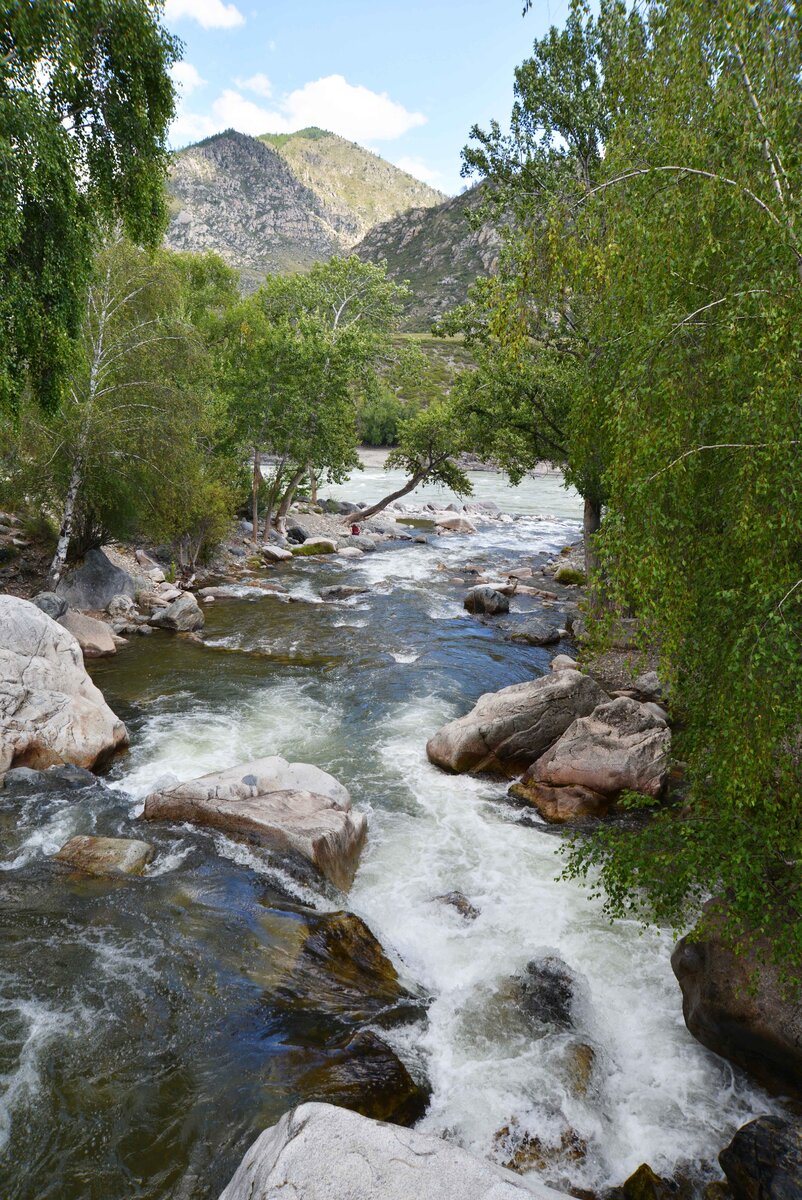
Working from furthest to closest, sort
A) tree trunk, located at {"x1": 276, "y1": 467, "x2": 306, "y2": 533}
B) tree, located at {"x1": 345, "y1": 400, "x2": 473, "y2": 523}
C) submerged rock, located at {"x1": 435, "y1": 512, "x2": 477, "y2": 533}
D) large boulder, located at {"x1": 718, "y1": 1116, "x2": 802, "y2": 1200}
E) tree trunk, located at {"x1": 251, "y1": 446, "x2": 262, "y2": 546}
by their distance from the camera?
1. submerged rock, located at {"x1": 435, "y1": 512, "x2": 477, "y2": 533}
2. tree trunk, located at {"x1": 276, "y1": 467, "x2": 306, "y2": 533}
3. tree trunk, located at {"x1": 251, "y1": 446, "x2": 262, "y2": 546}
4. tree, located at {"x1": 345, "y1": 400, "x2": 473, "y2": 523}
5. large boulder, located at {"x1": 718, "y1": 1116, "x2": 802, "y2": 1200}

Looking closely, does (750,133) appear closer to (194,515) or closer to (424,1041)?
(424,1041)

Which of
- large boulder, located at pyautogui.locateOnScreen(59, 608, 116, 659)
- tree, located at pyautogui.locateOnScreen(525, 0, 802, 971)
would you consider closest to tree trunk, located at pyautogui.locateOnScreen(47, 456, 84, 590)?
large boulder, located at pyautogui.locateOnScreen(59, 608, 116, 659)

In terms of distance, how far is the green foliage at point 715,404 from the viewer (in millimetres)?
5059

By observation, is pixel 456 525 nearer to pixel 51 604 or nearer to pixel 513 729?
pixel 51 604

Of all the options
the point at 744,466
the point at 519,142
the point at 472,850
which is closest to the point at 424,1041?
the point at 472,850

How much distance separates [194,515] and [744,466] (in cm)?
2442

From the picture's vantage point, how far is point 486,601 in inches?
1019

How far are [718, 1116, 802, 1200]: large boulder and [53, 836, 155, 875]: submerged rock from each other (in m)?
7.59

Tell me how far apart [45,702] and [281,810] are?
564 cm

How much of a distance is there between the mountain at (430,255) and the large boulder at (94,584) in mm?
127060

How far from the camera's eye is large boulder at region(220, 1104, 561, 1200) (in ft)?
13.6

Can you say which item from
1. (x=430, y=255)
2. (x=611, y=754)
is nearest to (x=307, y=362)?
(x=611, y=754)

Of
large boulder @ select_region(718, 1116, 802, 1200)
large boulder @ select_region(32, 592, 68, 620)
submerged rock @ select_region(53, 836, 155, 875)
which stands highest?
large boulder @ select_region(32, 592, 68, 620)

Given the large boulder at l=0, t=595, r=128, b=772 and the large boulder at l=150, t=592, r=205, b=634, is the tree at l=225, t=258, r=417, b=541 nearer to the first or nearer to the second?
the large boulder at l=150, t=592, r=205, b=634
